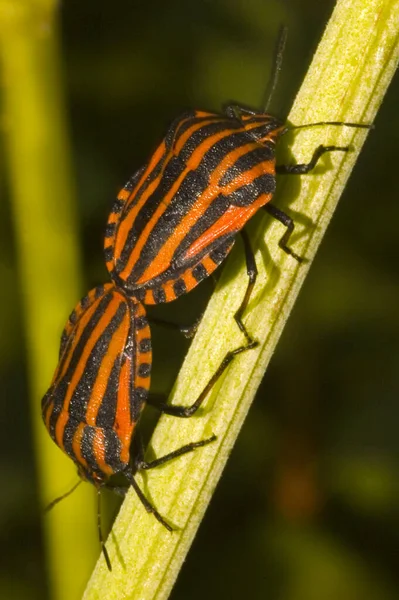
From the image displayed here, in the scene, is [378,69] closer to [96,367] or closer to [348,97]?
[348,97]

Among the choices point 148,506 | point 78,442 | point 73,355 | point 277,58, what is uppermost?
point 277,58

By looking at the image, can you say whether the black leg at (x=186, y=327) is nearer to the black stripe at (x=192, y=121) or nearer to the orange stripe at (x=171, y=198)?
the orange stripe at (x=171, y=198)

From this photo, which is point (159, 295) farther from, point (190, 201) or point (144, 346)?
point (190, 201)

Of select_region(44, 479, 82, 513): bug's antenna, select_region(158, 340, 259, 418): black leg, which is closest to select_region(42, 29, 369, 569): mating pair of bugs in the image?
select_region(44, 479, 82, 513): bug's antenna

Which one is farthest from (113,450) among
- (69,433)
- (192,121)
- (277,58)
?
(277,58)

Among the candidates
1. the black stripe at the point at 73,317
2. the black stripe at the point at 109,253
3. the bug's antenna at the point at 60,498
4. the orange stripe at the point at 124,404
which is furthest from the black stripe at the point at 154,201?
the bug's antenna at the point at 60,498

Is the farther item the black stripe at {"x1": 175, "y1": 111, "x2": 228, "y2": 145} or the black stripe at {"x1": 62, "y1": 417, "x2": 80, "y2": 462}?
the black stripe at {"x1": 62, "y1": 417, "x2": 80, "y2": 462}

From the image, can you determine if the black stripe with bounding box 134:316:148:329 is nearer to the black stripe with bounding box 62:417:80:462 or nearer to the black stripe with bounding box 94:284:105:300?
the black stripe with bounding box 94:284:105:300
